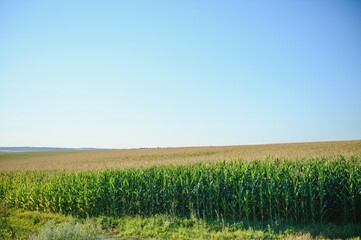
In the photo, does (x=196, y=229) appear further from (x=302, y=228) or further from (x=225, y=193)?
(x=302, y=228)

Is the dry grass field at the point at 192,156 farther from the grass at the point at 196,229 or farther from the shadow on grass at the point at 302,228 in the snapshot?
the shadow on grass at the point at 302,228

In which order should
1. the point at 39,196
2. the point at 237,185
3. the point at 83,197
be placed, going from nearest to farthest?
the point at 237,185
the point at 83,197
the point at 39,196

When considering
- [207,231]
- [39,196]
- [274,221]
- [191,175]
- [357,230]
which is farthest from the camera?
[39,196]

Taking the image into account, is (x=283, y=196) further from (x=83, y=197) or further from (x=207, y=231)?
(x=83, y=197)

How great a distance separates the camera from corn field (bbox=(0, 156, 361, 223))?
1138 cm

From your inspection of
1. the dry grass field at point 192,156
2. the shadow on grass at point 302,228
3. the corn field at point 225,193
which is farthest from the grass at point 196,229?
the dry grass field at point 192,156

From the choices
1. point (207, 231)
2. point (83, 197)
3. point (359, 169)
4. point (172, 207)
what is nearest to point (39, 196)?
point (83, 197)

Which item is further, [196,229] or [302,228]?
[196,229]

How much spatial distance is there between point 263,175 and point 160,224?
5311 mm

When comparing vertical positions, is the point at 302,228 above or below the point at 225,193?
below

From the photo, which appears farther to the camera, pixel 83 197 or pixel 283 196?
pixel 83 197

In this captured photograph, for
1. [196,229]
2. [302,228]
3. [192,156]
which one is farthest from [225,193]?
[192,156]

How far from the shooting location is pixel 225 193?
502 inches

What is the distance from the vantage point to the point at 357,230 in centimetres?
968
